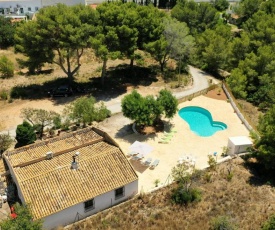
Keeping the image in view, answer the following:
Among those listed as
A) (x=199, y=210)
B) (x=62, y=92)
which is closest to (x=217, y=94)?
(x=62, y=92)

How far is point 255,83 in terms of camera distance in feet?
181

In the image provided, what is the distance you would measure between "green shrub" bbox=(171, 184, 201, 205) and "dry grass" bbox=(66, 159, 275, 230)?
47cm

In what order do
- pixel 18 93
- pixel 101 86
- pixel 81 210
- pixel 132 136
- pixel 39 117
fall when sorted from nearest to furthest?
1. pixel 81 210
2. pixel 39 117
3. pixel 132 136
4. pixel 18 93
5. pixel 101 86

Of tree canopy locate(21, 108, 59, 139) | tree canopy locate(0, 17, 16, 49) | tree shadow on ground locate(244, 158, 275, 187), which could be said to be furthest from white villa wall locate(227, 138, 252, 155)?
tree canopy locate(0, 17, 16, 49)

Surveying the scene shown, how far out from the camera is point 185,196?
30.1 meters

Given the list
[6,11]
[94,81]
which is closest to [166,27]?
[94,81]

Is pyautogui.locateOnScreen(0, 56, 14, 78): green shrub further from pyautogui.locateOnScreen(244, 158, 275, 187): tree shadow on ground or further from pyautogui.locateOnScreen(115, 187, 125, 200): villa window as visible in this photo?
pyautogui.locateOnScreen(244, 158, 275, 187): tree shadow on ground

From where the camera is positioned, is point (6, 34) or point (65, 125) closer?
point (65, 125)

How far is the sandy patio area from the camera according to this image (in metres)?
34.4

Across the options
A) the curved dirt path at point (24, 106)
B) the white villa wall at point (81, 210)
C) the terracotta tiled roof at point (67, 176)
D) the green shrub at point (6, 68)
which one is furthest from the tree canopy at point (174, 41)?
the white villa wall at point (81, 210)

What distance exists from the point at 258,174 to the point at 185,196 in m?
8.97

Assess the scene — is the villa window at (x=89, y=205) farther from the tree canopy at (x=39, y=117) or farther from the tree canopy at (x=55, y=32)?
the tree canopy at (x=55, y=32)

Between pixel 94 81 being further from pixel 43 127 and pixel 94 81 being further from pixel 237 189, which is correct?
pixel 237 189

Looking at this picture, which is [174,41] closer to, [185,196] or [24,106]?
[24,106]
